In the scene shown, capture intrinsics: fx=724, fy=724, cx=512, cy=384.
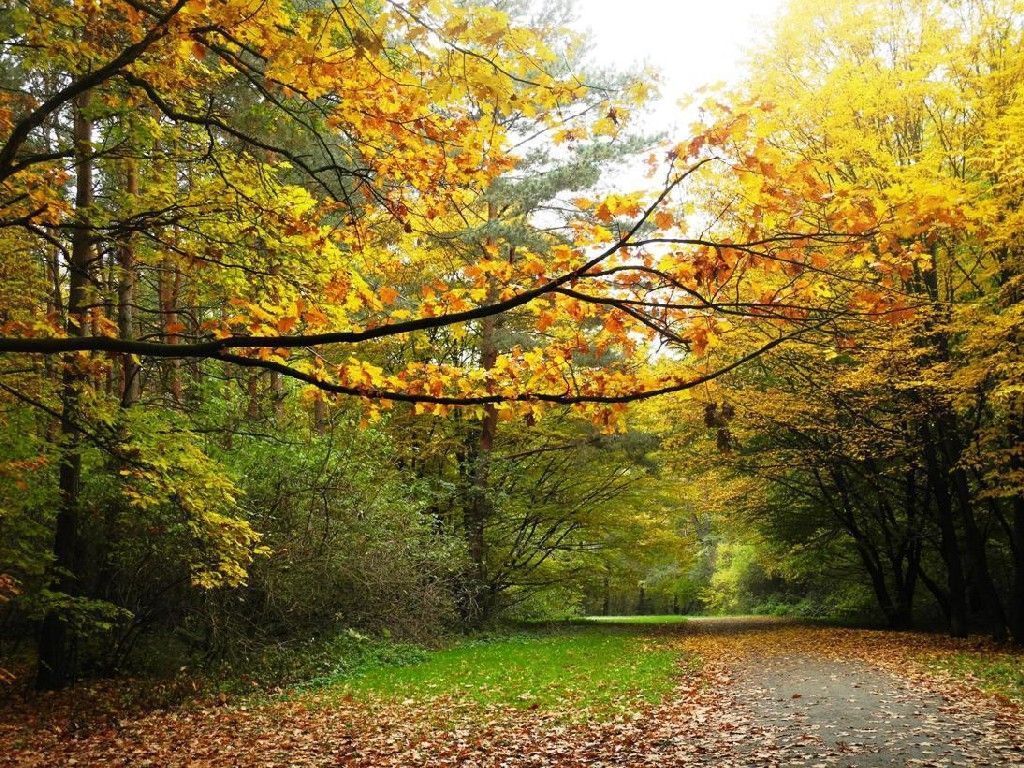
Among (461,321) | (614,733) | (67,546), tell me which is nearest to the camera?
(461,321)

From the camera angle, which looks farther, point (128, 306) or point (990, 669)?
point (990, 669)

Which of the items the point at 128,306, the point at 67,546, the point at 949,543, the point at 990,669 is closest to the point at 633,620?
the point at 949,543

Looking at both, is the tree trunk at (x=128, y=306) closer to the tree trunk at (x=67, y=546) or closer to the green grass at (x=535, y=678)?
the tree trunk at (x=67, y=546)

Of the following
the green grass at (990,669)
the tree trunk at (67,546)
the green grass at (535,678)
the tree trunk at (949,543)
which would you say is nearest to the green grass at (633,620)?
Result: the green grass at (535,678)

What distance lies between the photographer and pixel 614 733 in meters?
6.96

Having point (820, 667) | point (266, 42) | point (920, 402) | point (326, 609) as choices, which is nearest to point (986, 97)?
point (920, 402)

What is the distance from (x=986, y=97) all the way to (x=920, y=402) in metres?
5.37

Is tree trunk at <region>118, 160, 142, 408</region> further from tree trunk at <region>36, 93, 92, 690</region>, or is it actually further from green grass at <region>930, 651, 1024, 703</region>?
green grass at <region>930, 651, 1024, 703</region>

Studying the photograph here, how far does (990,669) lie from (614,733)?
20.5 ft

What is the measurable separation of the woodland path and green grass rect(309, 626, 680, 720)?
47cm

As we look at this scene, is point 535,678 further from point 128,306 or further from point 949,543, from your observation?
point 949,543

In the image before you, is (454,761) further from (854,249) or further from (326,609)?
(326,609)

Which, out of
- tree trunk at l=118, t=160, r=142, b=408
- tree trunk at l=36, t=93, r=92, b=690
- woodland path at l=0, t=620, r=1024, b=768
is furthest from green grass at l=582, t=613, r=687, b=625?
tree trunk at l=118, t=160, r=142, b=408

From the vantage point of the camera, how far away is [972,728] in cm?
657
